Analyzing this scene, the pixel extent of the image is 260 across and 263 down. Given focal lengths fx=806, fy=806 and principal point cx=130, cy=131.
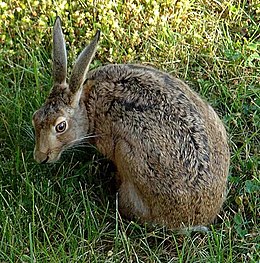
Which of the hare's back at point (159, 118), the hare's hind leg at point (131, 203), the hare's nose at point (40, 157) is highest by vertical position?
the hare's back at point (159, 118)

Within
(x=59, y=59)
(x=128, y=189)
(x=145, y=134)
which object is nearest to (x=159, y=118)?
(x=145, y=134)

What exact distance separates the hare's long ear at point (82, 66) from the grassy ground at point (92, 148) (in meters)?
0.66

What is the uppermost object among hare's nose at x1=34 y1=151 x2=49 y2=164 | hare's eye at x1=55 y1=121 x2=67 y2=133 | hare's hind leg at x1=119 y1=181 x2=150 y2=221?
hare's eye at x1=55 y1=121 x2=67 y2=133

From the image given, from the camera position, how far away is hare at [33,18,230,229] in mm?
5328

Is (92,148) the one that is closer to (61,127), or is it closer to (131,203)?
(61,127)

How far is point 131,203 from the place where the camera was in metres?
5.57

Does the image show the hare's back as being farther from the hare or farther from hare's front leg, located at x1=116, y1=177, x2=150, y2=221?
hare's front leg, located at x1=116, y1=177, x2=150, y2=221

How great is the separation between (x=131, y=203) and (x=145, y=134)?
52 centimetres

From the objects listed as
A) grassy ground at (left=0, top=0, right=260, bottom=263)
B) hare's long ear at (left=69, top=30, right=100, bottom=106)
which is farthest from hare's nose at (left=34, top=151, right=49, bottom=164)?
hare's long ear at (left=69, top=30, right=100, bottom=106)

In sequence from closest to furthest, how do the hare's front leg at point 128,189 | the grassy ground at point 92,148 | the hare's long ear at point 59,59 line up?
the grassy ground at point 92,148
the hare's front leg at point 128,189
the hare's long ear at point 59,59

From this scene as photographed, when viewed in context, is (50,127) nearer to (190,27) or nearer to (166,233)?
(166,233)

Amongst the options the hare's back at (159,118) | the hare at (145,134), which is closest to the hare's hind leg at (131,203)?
the hare at (145,134)

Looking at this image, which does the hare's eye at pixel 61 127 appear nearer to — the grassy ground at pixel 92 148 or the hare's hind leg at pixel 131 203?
the grassy ground at pixel 92 148

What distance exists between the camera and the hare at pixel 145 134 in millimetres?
5328
